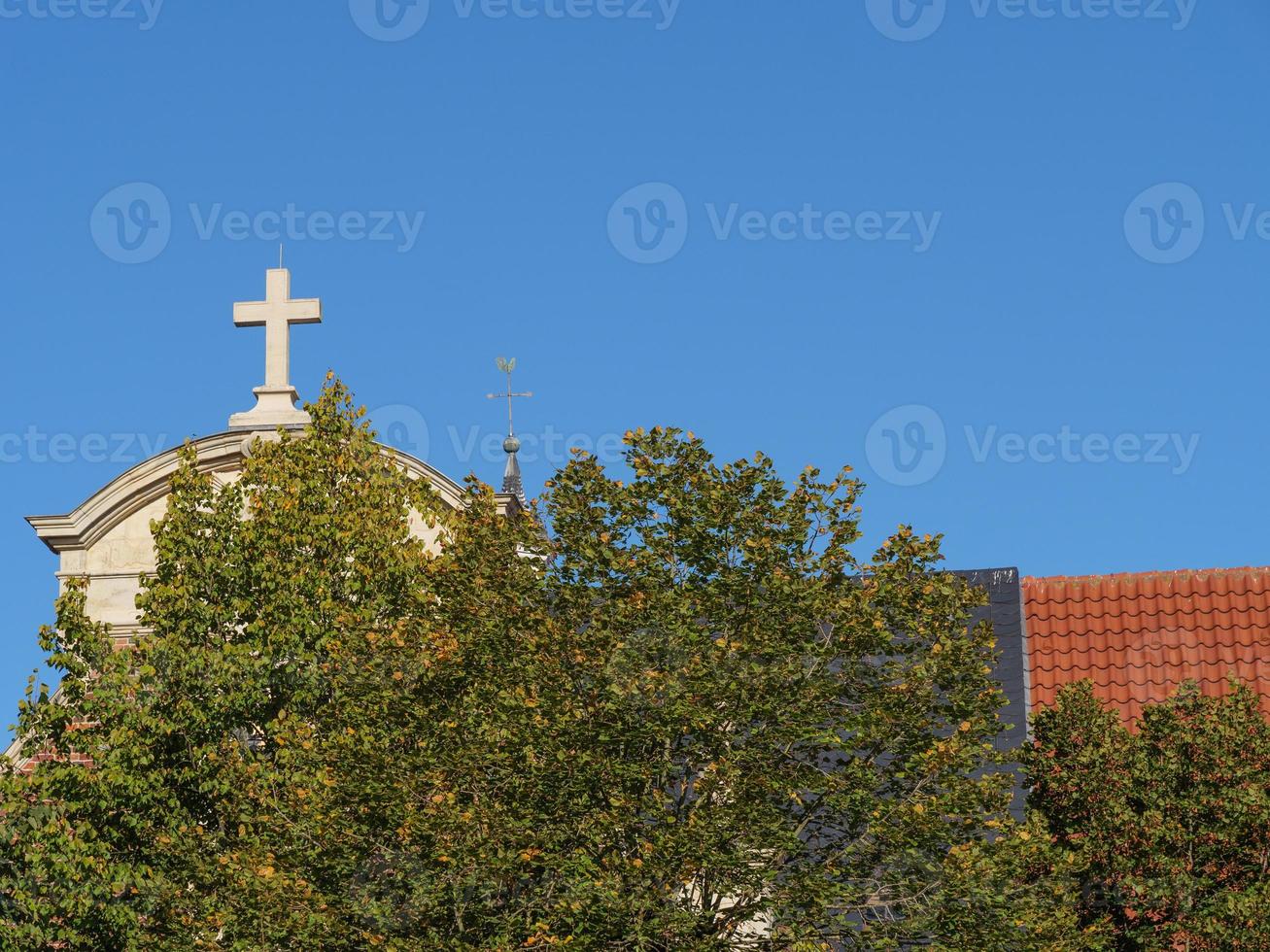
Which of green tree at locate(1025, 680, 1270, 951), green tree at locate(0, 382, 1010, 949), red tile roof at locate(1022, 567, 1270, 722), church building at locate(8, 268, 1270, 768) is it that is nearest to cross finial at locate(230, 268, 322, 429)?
church building at locate(8, 268, 1270, 768)

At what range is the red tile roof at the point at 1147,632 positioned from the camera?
1194 inches

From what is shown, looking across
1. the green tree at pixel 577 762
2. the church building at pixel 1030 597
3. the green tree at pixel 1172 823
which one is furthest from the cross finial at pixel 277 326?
the green tree at pixel 1172 823

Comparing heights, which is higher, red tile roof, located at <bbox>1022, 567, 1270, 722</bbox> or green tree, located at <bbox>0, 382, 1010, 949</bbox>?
red tile roof, located at <bbox>1022, 567, 1270, 722</bbox>

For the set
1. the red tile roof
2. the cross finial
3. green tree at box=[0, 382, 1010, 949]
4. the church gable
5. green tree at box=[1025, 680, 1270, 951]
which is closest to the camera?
green tree at box=[0, 382, 1010, 949]

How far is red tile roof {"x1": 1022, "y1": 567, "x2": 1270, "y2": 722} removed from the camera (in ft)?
99.5

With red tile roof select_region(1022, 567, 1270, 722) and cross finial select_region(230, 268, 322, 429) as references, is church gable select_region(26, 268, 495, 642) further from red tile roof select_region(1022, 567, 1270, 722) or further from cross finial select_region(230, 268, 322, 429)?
red tile roof select_region(1022, 567, 1270, 722)

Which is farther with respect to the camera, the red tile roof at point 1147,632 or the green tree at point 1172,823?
the red tile roof at point 1147,632

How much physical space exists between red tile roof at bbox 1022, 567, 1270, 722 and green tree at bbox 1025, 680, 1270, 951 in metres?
5.93

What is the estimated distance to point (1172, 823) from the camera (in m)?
22.9

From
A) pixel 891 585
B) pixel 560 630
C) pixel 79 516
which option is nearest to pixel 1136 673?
pixel 891 585

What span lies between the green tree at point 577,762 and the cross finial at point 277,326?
8.22 m

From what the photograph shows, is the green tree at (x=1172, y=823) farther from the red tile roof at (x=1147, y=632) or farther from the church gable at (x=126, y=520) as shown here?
the church gable at (x=126, y=520)

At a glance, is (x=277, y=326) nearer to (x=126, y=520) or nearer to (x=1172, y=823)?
(x=126, y=520)

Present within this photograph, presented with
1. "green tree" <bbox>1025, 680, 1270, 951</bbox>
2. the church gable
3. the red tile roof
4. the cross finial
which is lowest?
"green tree" <bbox>1025, 680, 1270, 951</bbox>
